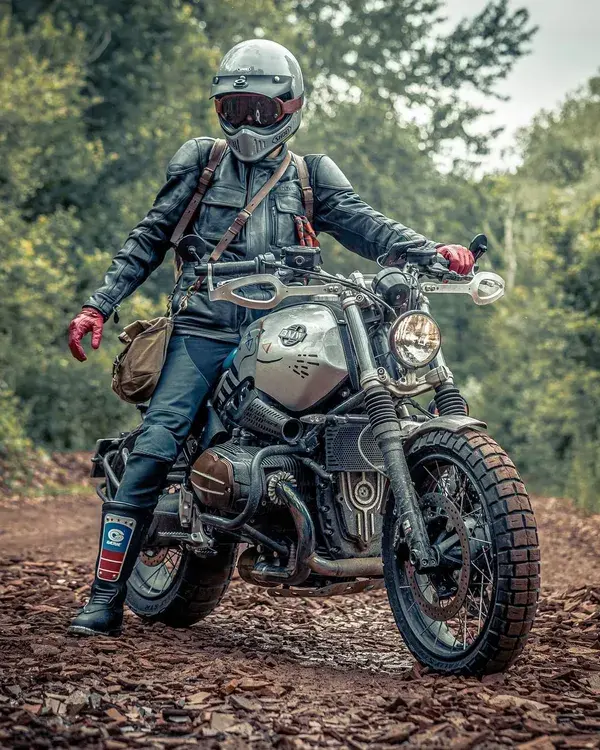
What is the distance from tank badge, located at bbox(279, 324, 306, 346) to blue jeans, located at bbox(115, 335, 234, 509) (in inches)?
25.0

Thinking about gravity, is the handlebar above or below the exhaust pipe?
above

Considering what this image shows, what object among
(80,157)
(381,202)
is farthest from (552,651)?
(381,202)

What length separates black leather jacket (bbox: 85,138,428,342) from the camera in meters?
5.59

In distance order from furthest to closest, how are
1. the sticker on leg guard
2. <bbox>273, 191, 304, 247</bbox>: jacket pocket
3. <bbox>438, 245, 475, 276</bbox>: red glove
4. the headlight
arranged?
<bbox>273, 191, 304, 247</bbox>: jacket pocket, the sticker on leg guard, <bbox>438, 245, 475, 276</bbox>: red glove, the headlight

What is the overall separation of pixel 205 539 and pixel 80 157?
19.5 m

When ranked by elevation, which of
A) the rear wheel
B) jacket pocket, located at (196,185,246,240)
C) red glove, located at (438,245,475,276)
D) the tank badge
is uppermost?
jacket pocket, located at (196,185,246,240)

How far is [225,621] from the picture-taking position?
626 centimetres

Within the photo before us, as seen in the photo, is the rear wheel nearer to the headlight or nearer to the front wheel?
the front wheel

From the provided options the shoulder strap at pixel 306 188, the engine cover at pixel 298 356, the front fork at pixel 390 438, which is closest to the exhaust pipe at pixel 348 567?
the front fork at pixel 390 438

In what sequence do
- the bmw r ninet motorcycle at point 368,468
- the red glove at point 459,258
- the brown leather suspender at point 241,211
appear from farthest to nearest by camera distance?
the brown leather suspender at point 241,211 < the red glove at point 459,258 < the bmw r ninet motorcycle at point 368,468

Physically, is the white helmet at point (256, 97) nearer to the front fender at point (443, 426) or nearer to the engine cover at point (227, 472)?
the engine cover at point (227, 472)

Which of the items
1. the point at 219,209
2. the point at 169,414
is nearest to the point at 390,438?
the point at 169,414

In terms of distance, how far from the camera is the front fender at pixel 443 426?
4441mm

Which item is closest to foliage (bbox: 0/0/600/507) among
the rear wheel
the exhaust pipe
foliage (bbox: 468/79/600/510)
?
foliage (bbox: 468/79/600/510)
